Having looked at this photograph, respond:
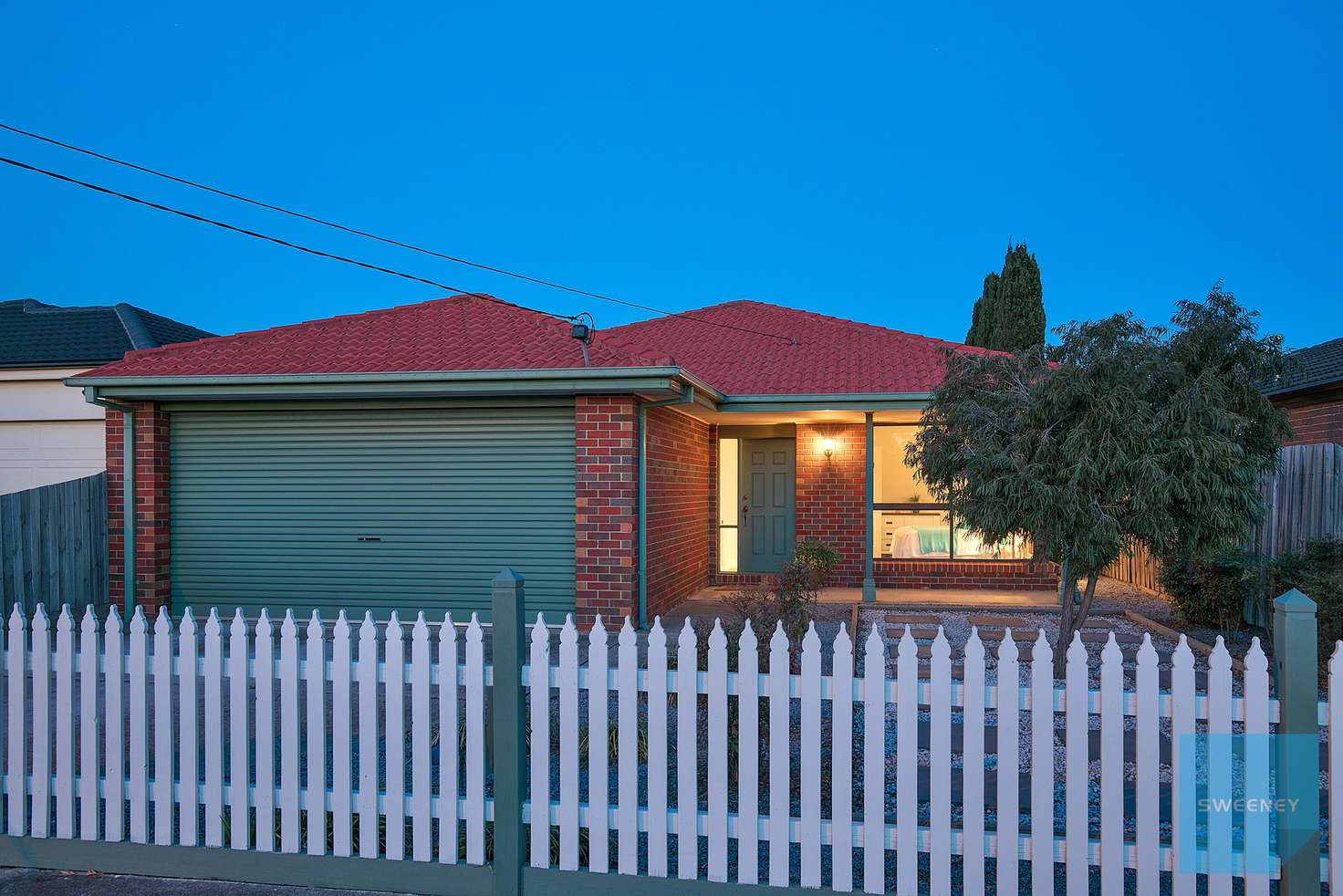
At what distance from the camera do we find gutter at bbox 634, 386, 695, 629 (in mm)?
9367

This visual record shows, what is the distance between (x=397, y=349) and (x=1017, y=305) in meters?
22.1

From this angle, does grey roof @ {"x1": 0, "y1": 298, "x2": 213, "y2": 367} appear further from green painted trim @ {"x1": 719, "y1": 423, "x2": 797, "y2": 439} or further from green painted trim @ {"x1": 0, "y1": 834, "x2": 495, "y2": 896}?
green painted trim @ {"x1": 0, "y1": 834, "x2": 495, "y2": 896}

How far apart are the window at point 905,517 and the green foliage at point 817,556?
1.10 metres

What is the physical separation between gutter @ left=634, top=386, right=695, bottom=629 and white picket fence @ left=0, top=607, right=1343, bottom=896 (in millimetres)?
5464

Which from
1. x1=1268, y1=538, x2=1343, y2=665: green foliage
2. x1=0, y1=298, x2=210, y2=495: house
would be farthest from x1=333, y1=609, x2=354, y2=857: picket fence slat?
x1=0, y1=298, x2=210, y2=495: house

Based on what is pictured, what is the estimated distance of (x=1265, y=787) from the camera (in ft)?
9.98

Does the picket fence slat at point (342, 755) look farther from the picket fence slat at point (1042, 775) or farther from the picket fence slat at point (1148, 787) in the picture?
the picket fence slat at point (1148, 787)

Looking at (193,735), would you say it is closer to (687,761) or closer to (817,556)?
(687,761)

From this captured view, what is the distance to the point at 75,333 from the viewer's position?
52.1 feet

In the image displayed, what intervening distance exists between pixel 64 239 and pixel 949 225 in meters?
34.5

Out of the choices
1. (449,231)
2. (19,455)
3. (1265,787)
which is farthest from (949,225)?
(1265,787)

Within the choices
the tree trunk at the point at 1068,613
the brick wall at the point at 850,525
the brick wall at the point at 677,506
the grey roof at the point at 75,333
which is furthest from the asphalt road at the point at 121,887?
the grey roof at the point at 75,333

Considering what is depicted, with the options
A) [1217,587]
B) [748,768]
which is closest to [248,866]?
[748,768]

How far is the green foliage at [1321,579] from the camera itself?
710 centimetres
